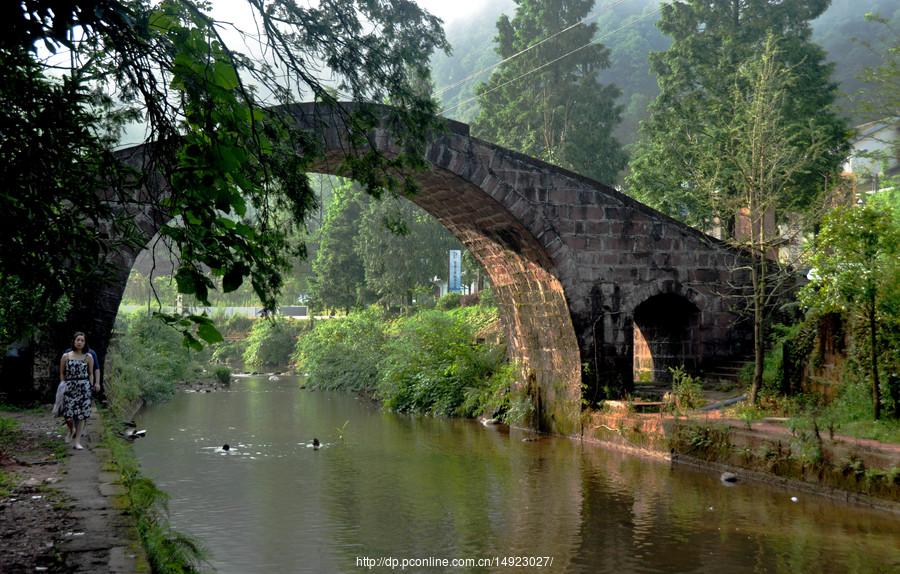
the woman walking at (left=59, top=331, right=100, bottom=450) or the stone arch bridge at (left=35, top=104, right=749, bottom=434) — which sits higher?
the stone arch bridge at (left=35, top=104, right=749, bottom=434)

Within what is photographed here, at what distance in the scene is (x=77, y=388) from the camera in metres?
10.2

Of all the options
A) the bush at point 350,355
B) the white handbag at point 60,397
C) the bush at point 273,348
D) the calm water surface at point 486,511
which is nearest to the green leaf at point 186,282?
the calm water surface at point 486,511

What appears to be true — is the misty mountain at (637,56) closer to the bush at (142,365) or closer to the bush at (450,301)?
the bush at (450,301)

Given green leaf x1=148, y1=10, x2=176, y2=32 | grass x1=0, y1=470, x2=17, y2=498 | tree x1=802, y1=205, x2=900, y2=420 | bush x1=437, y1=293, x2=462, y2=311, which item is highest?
bush x1=437, y1=293, x2=462, y2=311

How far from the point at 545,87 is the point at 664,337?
2002 cm

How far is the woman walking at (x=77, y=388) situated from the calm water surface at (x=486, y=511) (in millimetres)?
1324

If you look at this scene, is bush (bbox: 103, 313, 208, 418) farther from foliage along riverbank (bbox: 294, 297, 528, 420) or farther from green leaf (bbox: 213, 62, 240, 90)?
green leaf (bbox: 213, 62, 240, 90)

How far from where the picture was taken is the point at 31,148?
16.9 ft

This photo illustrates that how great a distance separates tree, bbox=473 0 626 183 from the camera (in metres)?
35.7

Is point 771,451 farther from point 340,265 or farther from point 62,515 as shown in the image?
point 340,265

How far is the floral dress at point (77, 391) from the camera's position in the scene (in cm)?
1016

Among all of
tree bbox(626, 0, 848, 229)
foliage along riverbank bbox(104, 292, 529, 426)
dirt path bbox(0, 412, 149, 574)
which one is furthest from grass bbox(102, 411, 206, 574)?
tree bbox(626, 0, 848, 229)

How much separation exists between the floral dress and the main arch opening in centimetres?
1028

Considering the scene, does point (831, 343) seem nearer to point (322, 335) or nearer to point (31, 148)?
point (31, 148)
